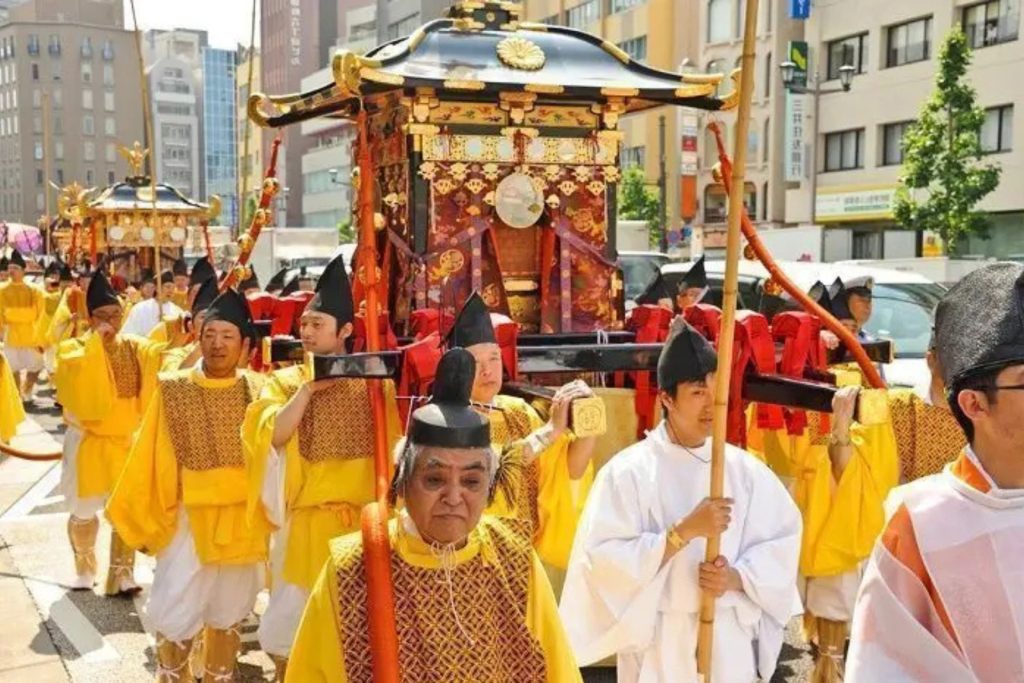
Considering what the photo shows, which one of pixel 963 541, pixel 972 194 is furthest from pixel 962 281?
pixel 972 194

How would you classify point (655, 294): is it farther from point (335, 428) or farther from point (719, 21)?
point (719, 21)

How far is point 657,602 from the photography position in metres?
3.45

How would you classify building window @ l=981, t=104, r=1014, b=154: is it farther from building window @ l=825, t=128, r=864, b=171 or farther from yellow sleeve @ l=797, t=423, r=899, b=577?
yellow sleeve @ l=797, t=423, r=899, b=577

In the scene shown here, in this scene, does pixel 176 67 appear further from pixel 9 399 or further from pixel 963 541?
pixel 963 541

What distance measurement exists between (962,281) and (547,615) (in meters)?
1.19

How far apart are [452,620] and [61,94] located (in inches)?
3569

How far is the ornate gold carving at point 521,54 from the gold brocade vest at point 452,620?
148 inches

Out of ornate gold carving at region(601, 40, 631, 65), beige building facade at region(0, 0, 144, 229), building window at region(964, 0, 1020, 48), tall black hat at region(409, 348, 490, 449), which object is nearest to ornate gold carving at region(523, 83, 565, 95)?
ornate gold carving at region(601, 40, 631, 65)

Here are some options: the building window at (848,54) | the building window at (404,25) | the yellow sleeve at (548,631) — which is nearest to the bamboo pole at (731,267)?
the yellow sleeve at (548,631)

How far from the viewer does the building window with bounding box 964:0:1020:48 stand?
25.0 meters

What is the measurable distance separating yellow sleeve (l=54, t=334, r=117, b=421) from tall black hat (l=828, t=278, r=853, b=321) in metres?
4.05

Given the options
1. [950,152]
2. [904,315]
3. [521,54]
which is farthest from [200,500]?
[950,152]

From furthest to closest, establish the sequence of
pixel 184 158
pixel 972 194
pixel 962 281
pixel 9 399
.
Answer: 1. pixel 184 158
2. pixel 972 194
3. pixel 9 399
4. pixel 962 281

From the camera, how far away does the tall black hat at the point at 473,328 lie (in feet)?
12.8
